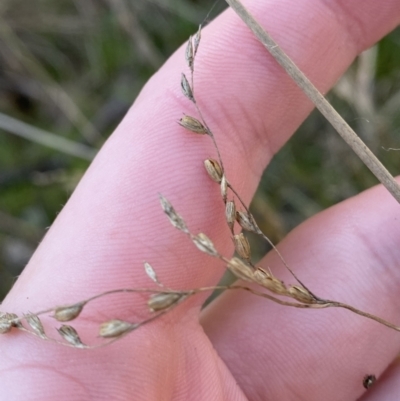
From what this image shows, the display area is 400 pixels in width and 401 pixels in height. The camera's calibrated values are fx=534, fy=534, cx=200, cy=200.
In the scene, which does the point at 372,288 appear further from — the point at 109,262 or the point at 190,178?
the point at 109,262

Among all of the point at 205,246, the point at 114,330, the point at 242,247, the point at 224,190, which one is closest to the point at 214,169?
the point at 224,190

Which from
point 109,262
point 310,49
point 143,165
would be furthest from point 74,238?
point 310,49

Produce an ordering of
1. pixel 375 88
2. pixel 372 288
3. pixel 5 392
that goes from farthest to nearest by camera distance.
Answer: pixel 375 88
pixel 372 288
pixel 5 392

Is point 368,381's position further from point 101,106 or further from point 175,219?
point 101,106

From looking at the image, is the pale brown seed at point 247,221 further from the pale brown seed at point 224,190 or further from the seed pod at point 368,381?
the seed pod at point 368,381

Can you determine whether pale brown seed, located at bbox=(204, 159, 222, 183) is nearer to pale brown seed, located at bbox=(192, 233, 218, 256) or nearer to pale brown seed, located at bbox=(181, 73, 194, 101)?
pale brown seed, located at bbox=(181, 73, 194, 101)

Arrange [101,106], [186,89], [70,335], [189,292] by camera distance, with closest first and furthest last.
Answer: [189,292]
[70,335]
[186,89]
[101,106]

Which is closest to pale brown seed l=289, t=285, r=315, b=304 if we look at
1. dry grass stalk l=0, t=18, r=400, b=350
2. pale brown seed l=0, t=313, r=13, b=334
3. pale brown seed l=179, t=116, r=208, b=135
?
dry grass stalk l=0, t=18, r=400, b=350
